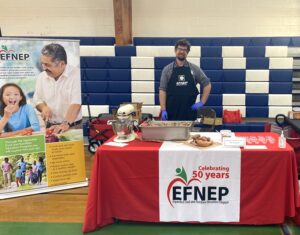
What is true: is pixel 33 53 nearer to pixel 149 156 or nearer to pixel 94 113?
pixel 149 156

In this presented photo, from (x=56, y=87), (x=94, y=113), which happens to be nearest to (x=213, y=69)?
(x=94, y=113)

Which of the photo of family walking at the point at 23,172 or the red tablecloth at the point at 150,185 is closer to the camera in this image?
the red tablecloth at the point at 150,185

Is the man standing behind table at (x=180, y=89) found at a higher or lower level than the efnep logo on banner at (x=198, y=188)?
higher

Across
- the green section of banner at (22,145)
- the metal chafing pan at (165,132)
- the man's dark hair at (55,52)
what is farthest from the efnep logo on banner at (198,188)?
the man's dark hair at (55,52)

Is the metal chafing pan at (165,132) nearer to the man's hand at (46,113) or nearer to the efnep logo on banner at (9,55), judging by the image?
the man's hand at (46,113)

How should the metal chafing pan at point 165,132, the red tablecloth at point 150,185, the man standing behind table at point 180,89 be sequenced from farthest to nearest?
the man standing behind table at point 180,89
the metal chafing pan at point 165,132
the red tablecloth at point 150,185

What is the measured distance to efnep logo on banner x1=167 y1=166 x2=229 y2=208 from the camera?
8.48 feet

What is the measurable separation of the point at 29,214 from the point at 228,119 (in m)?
3.40

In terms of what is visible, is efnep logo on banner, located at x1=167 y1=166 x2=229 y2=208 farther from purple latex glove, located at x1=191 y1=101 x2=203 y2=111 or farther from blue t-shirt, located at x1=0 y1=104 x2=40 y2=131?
blue t-shirt, located at x1=0 y1=104 x2=40 y2=131

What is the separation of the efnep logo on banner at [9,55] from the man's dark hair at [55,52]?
0.18 meters

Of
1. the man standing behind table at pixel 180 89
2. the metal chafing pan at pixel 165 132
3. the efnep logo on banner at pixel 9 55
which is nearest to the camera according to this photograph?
the metal chafing pan at pixel 165 132

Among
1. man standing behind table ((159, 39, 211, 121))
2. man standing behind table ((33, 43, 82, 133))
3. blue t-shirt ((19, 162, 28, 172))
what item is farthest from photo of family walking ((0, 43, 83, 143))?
man standing behind table ((159, 39, 211, 121))

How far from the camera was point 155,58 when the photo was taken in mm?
5895

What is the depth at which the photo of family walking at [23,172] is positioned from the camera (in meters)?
3.44
